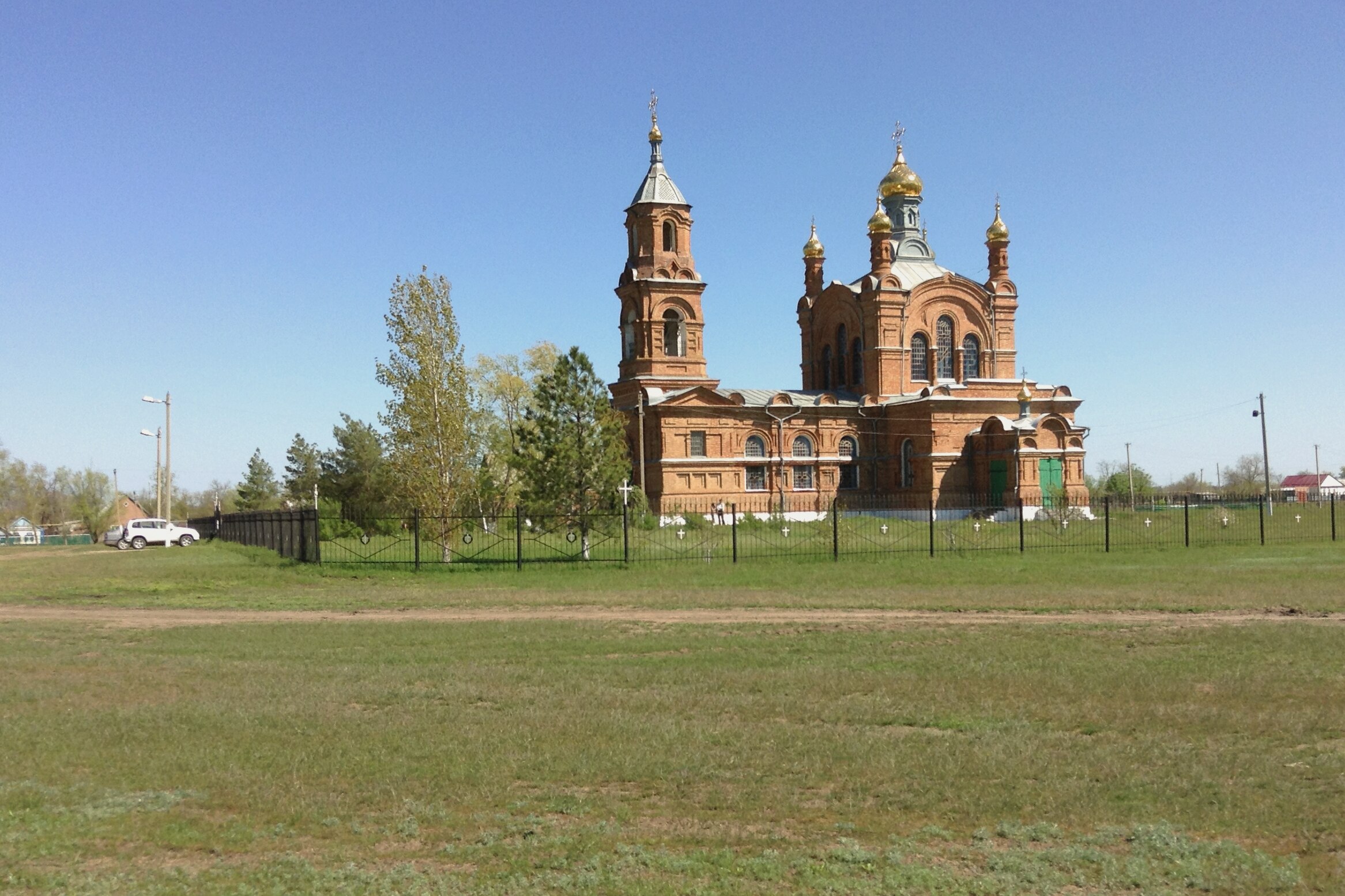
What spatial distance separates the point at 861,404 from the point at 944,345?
5.66 m

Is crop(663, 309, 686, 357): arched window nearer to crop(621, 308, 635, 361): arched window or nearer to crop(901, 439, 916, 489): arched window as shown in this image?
crop(621, 308, 635, 361): arched window

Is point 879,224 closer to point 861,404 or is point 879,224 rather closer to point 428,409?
point 861,404

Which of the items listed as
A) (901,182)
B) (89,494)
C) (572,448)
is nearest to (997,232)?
(901,182)

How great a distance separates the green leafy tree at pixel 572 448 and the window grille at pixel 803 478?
19044 mm

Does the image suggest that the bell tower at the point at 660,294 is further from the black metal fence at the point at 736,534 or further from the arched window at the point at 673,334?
the black metal fence at the point at 736,534

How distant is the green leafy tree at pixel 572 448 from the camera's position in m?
28.3

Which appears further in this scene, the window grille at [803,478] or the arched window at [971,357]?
the arched window at [971,357]

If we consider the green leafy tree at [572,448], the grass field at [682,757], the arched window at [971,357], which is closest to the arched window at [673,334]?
the arched window at [971,357]

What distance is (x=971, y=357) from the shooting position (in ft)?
170

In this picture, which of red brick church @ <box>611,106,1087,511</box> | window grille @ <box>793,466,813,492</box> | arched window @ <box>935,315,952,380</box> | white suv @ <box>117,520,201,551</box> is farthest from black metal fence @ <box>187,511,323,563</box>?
arched window @ <box>935,315,952,380</box>

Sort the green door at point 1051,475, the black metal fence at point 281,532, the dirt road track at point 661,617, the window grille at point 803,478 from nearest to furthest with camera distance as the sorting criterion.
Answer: the dirt road track at point 661,617
the black metal fence at point 281,532
the green door at point 1051,475
the window grille at point 803,478

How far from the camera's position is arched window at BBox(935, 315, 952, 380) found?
168 ft

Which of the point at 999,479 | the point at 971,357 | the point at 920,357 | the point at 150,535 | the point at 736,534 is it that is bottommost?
the point at 150,535

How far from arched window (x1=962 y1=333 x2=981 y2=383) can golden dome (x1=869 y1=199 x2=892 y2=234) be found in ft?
20.8
